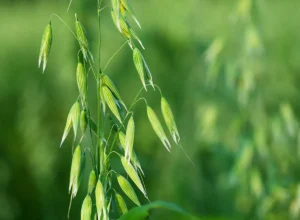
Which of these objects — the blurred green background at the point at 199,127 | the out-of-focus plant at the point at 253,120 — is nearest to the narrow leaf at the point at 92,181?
the blurred green background at the point at 199,127

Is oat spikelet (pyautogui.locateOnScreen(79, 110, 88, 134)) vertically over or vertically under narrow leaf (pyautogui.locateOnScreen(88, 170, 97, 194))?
over

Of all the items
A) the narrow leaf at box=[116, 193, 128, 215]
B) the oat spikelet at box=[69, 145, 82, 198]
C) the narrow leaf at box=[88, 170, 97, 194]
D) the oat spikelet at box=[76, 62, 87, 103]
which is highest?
the oat spikelet at box=[76, 62, 87, 103]

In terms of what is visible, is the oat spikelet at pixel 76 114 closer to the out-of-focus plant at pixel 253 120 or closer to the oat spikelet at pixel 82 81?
the oat spikelet at pixel 82 81

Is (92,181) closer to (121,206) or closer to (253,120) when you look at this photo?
(121,206)

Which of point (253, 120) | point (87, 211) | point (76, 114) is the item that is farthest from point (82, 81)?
point (253, 120)

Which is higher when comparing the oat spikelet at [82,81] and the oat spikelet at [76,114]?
the oat spikelet at [82,81]

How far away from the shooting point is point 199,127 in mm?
2352

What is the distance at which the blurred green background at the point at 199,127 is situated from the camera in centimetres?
201

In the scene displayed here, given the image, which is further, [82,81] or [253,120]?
[253,120]

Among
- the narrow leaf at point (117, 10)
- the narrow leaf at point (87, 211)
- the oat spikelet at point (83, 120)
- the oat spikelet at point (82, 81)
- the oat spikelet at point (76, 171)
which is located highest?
the narrow leaf at point (117, 10)

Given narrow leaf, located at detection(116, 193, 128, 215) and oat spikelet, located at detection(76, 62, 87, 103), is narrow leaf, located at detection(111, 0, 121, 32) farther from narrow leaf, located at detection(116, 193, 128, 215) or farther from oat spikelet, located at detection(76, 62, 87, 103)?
narrow leaf, located at detection(116, 193, 128, 215)

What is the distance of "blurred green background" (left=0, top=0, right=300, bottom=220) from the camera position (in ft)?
6.59

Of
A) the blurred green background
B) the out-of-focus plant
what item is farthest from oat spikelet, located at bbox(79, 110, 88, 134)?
the out-of-focus plant

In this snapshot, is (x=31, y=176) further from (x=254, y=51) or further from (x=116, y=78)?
(x=254, y=51)
